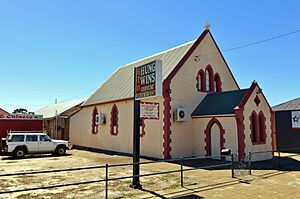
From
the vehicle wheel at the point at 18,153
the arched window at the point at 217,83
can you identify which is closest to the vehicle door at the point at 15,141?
the vehicle wheel at the point at 18,153

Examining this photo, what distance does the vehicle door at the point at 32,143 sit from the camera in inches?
764

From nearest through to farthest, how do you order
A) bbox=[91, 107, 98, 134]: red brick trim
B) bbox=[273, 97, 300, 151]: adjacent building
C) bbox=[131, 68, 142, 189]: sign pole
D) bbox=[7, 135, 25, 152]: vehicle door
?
1. bbox=[131, 68, 142, 189]: sign pole
2. bbox=[7, 135, 25, 152]: vehicle door
3. bbox=[273, 97, 300, 151]: adjacent building
4. bbox=[91, 107, 98, 134]: red brick trim

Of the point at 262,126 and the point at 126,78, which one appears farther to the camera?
the point at 126,78

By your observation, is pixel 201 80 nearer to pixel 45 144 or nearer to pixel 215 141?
pixel 215 141

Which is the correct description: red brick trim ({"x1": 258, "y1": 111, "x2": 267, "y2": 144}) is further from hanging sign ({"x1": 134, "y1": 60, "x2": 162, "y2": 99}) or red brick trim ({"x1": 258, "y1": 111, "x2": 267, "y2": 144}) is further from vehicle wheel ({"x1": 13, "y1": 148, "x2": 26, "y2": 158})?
vehicle wheel ({"x1": 13, "y1": 148, "x2": 26, "y2": 158})

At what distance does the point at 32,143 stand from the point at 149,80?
1366 centimetres

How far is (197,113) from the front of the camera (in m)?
18.6

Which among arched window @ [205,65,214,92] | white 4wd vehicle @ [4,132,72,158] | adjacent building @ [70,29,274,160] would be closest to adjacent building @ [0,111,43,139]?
white 4wd vehicle @ [4,132,72,158]

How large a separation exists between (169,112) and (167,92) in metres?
1.35

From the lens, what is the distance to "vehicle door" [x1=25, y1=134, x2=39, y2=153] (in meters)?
19.4

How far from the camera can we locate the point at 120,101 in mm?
21891

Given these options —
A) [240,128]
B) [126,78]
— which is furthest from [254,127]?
[126,78]

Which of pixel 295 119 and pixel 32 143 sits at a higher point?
pixel 295 119

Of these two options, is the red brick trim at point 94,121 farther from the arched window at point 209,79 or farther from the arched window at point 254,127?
the arched window at point 254,127
